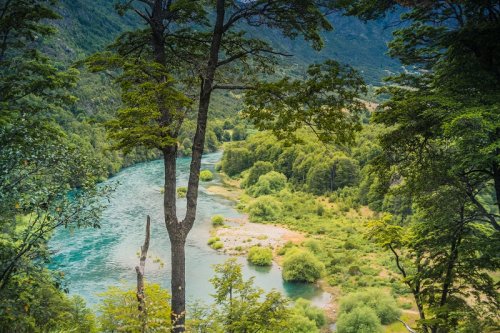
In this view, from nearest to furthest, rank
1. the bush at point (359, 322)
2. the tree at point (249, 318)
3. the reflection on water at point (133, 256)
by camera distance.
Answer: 1. the tree at point (249, 318)
2. the bush at point (359, 322)
3. the reflection on water at point (133, 256)

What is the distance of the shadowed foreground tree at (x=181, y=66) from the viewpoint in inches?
322

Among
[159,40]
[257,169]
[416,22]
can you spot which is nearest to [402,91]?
[416,22]

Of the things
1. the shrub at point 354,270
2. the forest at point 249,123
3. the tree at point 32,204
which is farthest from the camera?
the shrub at point 354,270

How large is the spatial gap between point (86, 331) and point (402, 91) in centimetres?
1156

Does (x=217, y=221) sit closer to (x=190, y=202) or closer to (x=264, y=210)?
(x=264, y=210)

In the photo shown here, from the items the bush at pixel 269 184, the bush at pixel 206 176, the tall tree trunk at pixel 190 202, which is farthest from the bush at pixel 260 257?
the bush at pixel 206 176

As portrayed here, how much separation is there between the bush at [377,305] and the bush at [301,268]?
21.5 feet

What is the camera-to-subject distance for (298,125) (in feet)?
29.4

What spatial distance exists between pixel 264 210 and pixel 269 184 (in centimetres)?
1367

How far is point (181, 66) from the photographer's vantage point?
10.7m

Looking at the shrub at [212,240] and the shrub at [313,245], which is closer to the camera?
the shrub at [212,240]

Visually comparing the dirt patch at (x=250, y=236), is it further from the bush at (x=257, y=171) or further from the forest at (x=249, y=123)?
the forest at (x=249, y=123)

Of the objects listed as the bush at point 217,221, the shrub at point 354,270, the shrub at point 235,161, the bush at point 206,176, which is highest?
the shrub at point 235,161

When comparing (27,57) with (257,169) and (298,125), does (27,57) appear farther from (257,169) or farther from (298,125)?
(257,169)
